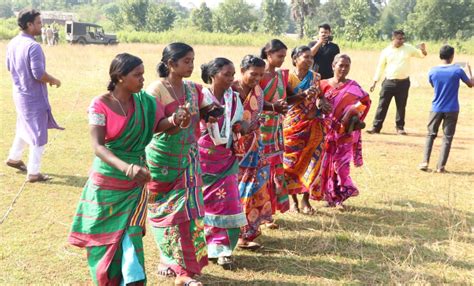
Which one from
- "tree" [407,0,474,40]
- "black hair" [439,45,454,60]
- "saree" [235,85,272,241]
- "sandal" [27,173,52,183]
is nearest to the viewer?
"saree" [235,85,272,241]

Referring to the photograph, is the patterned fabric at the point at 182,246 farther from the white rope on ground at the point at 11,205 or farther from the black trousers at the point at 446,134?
the black trousers at the point at 446,134

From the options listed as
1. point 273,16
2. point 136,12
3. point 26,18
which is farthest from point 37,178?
point 136,12

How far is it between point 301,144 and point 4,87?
10.9 m

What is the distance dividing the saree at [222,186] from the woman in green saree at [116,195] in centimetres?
88

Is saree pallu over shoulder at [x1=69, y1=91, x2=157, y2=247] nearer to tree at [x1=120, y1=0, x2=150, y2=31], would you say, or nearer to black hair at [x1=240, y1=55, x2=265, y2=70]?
black hair at [x1=240, y1=55, x2=265, y2=70]

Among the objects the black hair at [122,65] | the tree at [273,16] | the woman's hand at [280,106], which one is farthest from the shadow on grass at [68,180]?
the tree at [273,16]

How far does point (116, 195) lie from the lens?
2.99 m

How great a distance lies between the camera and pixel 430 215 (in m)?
5.30

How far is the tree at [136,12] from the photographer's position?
6569 centimetres

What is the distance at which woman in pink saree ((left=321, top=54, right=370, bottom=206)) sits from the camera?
521cm

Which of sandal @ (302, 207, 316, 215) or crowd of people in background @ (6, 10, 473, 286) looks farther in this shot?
sandal @ (302, 207, 316, 215)

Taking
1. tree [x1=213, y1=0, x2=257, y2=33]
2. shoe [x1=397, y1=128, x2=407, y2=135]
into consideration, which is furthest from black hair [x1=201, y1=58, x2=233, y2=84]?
tree [x1=213, y1=0, x2=257, y2=33]

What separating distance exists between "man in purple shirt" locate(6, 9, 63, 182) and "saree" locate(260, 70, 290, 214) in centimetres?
264

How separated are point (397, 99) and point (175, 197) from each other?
7193mm
